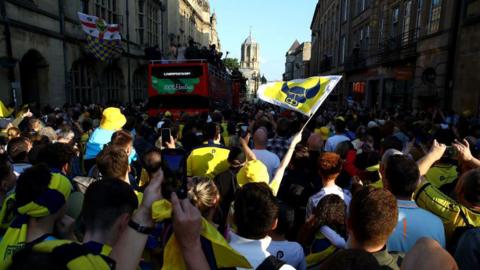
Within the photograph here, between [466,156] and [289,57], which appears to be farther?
[289,57]

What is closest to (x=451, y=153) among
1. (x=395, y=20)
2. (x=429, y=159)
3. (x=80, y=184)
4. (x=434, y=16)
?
(x=429, y=159)

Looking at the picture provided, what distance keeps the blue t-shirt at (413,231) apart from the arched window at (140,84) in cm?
2474

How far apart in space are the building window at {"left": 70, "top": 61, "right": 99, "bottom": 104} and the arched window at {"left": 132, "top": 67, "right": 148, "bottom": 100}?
232 inches

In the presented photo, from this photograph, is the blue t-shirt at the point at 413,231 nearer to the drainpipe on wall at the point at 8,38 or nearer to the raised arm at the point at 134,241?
the raised arm at the point at 134,241

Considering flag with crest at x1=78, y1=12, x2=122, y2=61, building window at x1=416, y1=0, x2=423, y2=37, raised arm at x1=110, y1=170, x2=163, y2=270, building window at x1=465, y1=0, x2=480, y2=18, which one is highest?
building window at x1=416, y1=0, x2=423, y2=37

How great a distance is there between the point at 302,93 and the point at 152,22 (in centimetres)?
2614

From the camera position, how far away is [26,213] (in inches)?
74.6

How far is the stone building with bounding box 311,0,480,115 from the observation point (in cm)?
1220

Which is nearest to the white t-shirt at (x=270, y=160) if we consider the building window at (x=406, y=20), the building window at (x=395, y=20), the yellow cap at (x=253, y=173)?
the yellow cap at (x=253, y=173)

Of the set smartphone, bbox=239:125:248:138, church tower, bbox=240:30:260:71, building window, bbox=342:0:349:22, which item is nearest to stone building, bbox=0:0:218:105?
smartphone, bbox=239:125:248:138

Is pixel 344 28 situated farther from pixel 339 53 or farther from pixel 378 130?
pixel 378 130

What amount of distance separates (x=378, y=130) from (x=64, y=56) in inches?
595

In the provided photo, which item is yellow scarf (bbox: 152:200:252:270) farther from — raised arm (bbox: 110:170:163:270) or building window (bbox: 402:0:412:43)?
building window (bbox: 402:0:412:43)

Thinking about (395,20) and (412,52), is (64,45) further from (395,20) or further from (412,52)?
(395,20)
